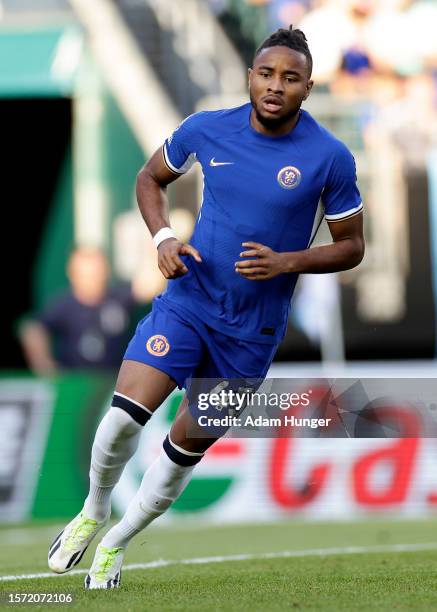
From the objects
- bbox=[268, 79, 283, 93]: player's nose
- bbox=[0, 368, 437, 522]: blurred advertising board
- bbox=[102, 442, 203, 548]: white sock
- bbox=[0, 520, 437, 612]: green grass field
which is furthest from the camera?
bbox=[0, 368, 437, 522]: blurred advertising board

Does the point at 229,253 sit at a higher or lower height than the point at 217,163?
lower

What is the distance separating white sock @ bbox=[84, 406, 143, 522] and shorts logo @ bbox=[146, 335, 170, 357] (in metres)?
0.30

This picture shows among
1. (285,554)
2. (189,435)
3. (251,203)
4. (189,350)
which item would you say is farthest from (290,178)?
(285,554)

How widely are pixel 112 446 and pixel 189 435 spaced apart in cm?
38

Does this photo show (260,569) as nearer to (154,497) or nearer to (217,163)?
(154,497)

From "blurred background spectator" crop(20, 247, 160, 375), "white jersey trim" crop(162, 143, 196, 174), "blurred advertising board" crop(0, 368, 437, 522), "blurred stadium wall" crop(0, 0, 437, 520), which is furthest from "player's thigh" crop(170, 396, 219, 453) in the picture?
"blurred background spectator" crop(20, 247, 160, 375)

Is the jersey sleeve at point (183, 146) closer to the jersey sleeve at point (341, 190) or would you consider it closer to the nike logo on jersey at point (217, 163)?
the nike logo on jersey at point (217, 163)

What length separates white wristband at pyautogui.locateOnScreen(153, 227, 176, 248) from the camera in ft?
21.3

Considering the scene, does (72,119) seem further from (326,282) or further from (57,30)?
(326,282)

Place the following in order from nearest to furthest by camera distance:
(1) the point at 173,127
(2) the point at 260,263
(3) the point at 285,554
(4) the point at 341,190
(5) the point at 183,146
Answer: (2) the point at 260,263, (4) the point at 341,190, (5) the point at 183,146, (3) the point at 285,554, (1) the point at 173,127

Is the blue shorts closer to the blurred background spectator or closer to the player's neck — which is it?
the player's neck

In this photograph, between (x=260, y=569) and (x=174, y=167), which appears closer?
(x=174, y=167)

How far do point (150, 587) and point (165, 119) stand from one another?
9273mm

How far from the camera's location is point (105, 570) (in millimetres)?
6723
